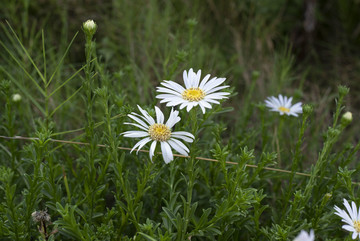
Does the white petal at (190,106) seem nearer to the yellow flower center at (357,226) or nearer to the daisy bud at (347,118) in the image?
the daisy bud at (347,118)

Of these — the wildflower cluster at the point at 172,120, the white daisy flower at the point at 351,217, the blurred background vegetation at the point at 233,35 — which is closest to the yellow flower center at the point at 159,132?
the wildflower cluster at the point at 172,120

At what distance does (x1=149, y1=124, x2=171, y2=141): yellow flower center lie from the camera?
1.62 m

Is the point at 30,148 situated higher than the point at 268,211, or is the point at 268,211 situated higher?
the point at 30,148

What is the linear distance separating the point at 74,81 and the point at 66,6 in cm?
117

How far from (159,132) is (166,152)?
0.32ft

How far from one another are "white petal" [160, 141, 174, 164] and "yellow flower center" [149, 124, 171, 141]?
0.02 meters

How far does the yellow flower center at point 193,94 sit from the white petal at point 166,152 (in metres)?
0.21

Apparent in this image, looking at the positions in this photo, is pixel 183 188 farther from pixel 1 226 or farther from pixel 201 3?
pixel 201 3

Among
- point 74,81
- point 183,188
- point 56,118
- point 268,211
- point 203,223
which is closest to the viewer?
point 203,223

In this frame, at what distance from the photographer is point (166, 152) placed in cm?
157

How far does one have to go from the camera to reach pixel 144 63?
355 cm

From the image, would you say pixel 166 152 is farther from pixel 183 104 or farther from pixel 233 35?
pixel 233 35

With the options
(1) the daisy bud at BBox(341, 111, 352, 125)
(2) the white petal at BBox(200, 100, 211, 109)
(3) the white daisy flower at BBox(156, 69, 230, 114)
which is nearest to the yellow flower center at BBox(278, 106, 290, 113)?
(1) the daisy bud at BBox(341, 111, 352, 125)

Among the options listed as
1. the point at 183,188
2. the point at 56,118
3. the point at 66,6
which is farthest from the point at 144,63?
the point at 183,188
